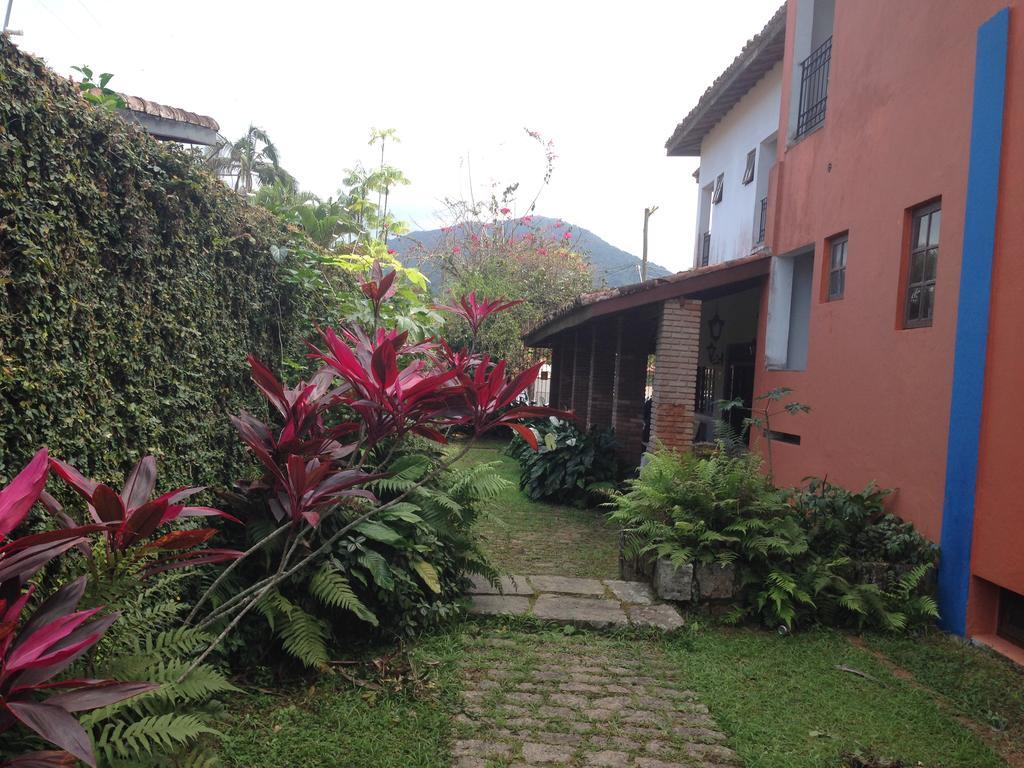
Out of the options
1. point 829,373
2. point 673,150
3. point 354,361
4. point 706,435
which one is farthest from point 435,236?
point 354,361

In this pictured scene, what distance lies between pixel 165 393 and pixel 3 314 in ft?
4.05

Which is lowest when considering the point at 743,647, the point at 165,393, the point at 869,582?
the point at 743,647

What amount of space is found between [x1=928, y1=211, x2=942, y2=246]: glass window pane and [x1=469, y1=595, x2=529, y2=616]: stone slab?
416 cm

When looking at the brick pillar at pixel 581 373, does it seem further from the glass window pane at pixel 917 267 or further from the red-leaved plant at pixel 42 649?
the red-leaved plant at pixel 42 649

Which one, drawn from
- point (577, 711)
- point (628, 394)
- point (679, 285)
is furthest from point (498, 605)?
point (628, 394)

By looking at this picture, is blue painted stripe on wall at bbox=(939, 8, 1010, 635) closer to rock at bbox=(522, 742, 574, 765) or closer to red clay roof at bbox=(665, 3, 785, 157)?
rock at bbox=(522, 742, 574, 765)

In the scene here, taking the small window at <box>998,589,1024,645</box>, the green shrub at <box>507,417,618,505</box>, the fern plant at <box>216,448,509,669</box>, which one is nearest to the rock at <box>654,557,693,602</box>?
the fern plant at <box>216,448,509,669</box>

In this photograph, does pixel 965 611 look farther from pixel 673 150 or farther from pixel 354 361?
pixel 673 150

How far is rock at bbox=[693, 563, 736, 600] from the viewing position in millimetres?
5363

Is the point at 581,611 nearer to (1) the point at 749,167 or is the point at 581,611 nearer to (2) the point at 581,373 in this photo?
(1) the point at 749,167

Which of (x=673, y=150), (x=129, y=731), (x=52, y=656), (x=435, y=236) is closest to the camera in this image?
(x=52, y=656)

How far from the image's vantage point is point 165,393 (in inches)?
142

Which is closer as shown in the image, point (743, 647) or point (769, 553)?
point (743, 647)

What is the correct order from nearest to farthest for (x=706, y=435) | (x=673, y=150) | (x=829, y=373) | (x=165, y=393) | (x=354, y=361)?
1. (x=354, y=361)
2. (x=165, y=393)
3. (x=829, y=373)
4. (x=706, y=435)
5. (x=673, y=150)
